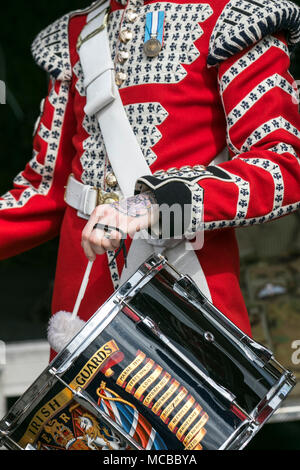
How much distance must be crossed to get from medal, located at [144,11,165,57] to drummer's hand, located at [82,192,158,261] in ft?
1.18

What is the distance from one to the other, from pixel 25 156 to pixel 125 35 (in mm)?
1568

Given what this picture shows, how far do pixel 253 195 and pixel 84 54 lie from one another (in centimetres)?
54

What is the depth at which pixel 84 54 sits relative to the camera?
1764 millimetres

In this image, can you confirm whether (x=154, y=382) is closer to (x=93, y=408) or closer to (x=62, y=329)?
(x=93, y=408)

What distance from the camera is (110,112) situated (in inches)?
66.1

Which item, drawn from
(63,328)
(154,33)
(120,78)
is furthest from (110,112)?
(63,328)

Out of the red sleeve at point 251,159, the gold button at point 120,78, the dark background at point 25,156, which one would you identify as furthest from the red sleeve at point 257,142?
the dark background at point 25,156

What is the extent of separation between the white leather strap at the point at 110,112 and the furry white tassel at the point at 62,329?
0.28 metres

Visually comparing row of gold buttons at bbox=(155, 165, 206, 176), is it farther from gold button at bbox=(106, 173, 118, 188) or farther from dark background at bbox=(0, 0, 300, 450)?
dark background at bbox=(0, 0, 300, 450)

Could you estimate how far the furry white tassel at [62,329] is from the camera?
1.60 metres

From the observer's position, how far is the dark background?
118 inches

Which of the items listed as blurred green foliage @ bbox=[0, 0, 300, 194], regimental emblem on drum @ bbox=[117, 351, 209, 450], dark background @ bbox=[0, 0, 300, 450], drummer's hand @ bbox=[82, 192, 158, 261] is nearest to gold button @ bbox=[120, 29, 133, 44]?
drummer's hand @ bbox=[82, 192, 158, 261]

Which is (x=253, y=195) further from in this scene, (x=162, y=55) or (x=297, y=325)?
(x=297, y=325)
